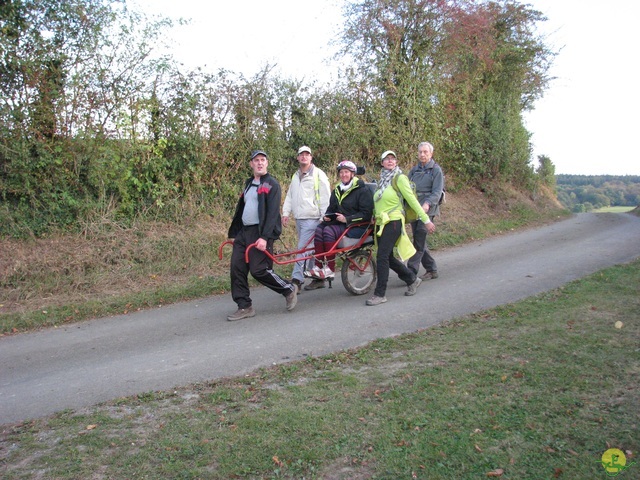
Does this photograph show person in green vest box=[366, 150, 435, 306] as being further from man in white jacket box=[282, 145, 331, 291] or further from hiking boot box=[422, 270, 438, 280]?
hiking boot box=[422, 270, 438, 280]

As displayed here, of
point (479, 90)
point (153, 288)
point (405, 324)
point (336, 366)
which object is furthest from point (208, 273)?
point (479, 90)

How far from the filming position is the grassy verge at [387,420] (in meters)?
3.86

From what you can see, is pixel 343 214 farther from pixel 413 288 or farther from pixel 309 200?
pixel 413 288

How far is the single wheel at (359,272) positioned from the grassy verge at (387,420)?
270 cm

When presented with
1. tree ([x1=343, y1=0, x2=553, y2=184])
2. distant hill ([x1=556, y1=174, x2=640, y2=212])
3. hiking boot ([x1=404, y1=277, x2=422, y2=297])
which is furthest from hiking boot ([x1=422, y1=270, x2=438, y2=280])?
distant hill ([x1=556, y1=174, x2=640, y2=212])

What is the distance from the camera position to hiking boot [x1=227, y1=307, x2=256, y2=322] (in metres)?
7.84

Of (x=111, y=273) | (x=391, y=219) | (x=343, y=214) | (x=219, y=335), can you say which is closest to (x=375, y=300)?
(x=391, y=219)

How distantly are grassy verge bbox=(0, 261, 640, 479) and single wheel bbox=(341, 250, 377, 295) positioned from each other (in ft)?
8.87

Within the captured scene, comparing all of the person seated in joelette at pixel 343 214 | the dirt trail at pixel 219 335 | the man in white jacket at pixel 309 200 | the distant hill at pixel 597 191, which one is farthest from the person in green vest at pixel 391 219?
the distant hill at pixel 597 191

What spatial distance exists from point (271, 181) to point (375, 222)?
1.78 meters

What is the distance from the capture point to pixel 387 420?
446cm

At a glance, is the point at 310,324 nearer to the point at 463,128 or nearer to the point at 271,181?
the point at 271,181

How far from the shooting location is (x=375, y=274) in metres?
9.12

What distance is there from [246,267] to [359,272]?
6.37ft
